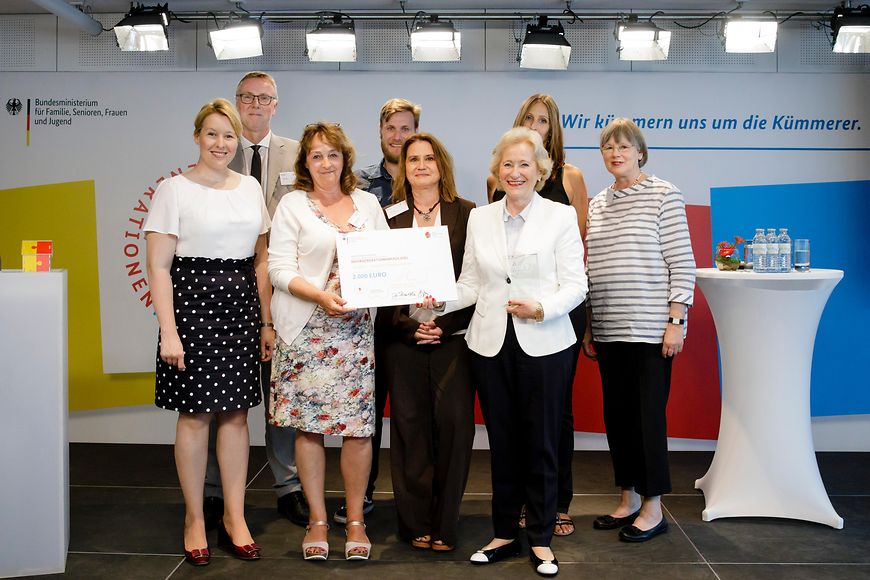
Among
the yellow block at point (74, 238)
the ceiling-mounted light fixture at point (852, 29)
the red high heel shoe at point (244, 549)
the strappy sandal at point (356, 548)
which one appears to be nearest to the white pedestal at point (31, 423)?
the red high heel shoe at point (244, 549)

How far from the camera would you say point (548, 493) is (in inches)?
114

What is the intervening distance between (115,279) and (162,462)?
125 centimetres

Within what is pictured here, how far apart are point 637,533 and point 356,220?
1.77m

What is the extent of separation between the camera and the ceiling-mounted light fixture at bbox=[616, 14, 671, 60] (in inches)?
184

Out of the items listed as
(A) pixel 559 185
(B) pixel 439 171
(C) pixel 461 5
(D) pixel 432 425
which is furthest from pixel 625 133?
(C) pixel 461 5

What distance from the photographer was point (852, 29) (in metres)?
4.60

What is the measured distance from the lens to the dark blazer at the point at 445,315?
119 inches

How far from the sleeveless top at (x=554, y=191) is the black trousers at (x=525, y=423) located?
71 centimetres

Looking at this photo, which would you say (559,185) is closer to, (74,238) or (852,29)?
(852,29)

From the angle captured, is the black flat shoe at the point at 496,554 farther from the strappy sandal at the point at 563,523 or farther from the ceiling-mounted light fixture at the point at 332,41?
the ceiling-mounted light fixture at the point at 332,41

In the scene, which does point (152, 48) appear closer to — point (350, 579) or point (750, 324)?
point (350, 579)

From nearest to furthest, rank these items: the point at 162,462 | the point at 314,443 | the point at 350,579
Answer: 1. the point at 350,579
2. the point at 314,443
3. the point at 162,462

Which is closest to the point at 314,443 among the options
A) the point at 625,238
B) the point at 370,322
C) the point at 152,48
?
the point at 370,322

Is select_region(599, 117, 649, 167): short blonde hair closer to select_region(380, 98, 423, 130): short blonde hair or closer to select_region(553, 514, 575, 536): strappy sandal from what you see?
select_region(380, 98, 423, 130): short blonde hair
